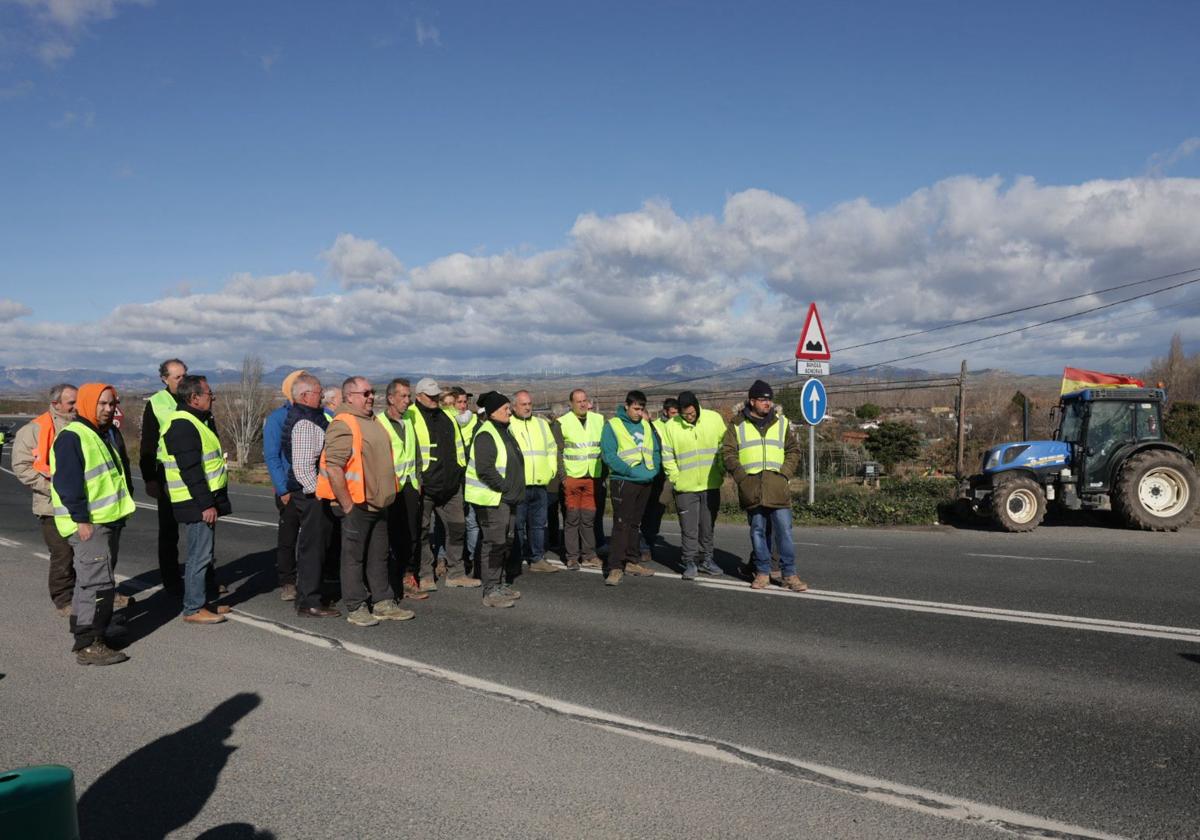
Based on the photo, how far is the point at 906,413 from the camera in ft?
146

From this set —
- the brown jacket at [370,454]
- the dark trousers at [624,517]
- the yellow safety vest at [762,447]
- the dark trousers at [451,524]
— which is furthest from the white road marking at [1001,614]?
the brown jacket at [370,454]

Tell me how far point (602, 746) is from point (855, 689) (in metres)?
1.80

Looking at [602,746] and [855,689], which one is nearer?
[602,746]

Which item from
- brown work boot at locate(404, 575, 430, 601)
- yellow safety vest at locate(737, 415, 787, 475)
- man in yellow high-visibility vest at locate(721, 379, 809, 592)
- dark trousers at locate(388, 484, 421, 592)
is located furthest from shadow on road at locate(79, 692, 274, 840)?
yellow safety vest at locate(737, 415, 787, 475)

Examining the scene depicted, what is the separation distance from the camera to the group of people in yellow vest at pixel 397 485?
6.48m

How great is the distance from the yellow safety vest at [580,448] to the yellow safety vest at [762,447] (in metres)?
2.08

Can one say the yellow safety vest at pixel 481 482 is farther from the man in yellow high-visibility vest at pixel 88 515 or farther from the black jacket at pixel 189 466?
the man in yellow high-visibility vest at pixel 88 515

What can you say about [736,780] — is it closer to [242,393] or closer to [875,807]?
[875,807]

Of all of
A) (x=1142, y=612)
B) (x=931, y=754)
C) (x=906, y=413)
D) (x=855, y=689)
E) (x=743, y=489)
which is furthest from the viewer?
(x=906, y=413)

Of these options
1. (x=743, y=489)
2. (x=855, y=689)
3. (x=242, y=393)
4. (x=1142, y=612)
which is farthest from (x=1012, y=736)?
(x=242, y=393)

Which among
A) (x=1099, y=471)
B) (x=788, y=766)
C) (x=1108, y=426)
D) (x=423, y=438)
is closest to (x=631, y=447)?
(x=423, y=438)

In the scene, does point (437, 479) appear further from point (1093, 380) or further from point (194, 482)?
point (1093, 380)

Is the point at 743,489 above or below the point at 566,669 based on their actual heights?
above

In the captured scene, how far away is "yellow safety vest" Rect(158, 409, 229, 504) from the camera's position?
287 inches
